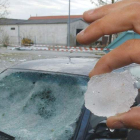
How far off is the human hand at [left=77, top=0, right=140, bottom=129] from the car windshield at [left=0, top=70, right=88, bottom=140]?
129 cm

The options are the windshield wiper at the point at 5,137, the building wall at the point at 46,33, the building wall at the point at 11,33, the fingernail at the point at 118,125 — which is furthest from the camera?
the building wall at the point at 11,33

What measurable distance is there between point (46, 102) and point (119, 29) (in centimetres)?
176

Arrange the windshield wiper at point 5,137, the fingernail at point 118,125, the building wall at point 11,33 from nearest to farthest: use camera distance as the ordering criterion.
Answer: the fingernail at point 118,125 → the windshield wiper at point 5,137 → the building wall at point 11,33

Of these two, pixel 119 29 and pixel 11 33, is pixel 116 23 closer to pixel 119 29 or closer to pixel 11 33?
pixel 119 29

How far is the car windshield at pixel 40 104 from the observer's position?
1.94 metres

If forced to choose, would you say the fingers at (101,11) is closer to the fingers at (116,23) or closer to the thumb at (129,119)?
the fingers at (116,23)

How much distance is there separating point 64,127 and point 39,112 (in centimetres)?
36

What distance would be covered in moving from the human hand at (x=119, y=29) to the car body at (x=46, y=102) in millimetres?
1266

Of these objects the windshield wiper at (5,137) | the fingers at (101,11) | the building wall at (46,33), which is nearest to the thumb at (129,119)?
the fingers at (101,11)

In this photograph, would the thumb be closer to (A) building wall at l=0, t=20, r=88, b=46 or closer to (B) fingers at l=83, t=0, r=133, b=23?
(B) fingers at l=83, t=0, r=133, b=23

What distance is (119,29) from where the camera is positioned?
55cm

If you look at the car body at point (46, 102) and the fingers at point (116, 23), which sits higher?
the fingers at point (116, 23)

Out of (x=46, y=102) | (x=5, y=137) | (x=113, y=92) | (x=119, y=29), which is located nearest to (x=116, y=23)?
(x=119, y=29)

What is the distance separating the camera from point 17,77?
260 centimetres
